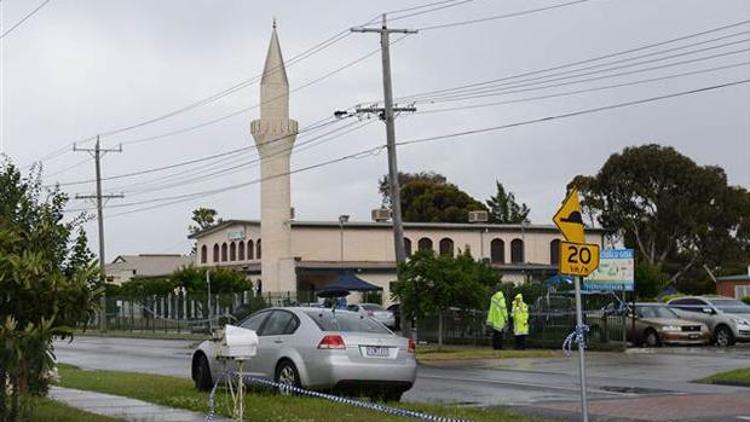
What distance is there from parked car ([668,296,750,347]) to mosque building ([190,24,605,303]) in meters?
23.9

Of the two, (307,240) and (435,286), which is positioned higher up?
(307,240)

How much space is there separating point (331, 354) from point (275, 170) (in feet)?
167

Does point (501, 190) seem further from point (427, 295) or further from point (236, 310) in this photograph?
point (427, 295)

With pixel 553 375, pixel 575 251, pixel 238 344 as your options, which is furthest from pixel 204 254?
pixel 575 251

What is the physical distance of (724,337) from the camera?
117 ft

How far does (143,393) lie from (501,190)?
9137 centimetres

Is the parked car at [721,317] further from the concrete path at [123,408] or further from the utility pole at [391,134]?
the concrete path at [123,408]

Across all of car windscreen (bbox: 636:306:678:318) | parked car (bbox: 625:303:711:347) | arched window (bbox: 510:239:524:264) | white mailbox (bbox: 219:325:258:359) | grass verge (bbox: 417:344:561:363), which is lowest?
grass verge (bbox: 417:344:561:363)

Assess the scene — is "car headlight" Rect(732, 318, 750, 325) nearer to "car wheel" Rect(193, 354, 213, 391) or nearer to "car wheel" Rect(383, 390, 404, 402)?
"car wheel" Rect(383, 390, 404, 402)

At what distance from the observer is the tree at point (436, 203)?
92.8m

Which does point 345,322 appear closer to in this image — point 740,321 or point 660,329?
point 660,329

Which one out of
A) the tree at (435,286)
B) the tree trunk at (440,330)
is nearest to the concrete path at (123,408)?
the tree at (435,286)

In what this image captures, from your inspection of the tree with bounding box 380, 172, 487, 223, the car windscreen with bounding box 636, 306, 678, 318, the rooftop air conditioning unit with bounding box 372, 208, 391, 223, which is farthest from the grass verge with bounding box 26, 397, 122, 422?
the tree with bounding box 380, 172, 487, 223

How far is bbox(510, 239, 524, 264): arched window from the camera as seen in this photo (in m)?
78.7
